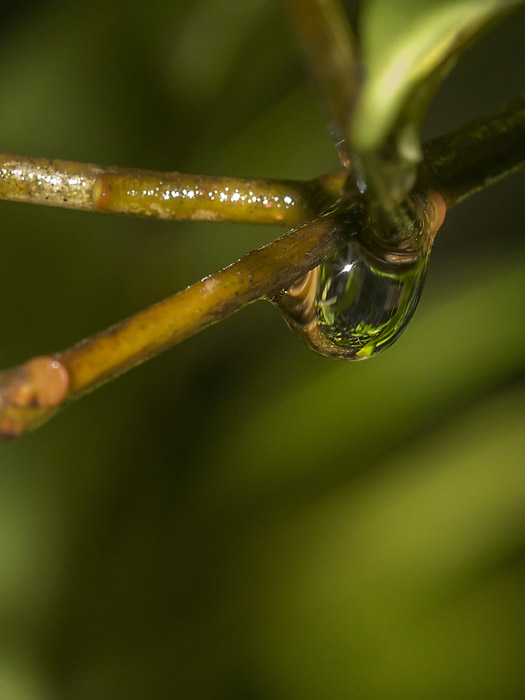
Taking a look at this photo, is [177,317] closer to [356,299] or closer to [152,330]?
[152,330]

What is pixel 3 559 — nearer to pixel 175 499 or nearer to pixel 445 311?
pixel 175 499

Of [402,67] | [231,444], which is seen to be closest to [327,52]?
[402,67]

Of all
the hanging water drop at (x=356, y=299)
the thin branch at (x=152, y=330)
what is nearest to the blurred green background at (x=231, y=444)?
the hanging water drop at (x=356, y=299)

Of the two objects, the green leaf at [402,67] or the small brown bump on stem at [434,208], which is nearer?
the green leaf at [402,67]

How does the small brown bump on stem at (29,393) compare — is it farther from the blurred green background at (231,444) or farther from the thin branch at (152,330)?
the blurred green background at (231,444)

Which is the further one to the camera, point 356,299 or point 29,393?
point 356,299

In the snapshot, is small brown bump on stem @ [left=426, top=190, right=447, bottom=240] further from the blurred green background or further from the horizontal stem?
the blurred green background

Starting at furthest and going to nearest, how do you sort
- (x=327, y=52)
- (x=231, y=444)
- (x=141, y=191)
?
(x=231, y=444) → (x=141, y=191) → (x=327, y=52)

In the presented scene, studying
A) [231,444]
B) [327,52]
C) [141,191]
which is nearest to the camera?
[327,52]
